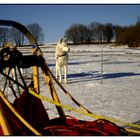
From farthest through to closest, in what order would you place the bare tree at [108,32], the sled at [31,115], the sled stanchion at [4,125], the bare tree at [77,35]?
the bare tree at [108,32], the bare tree at [77,35], the sled at [31,115], the sled stanchion at [4,125]

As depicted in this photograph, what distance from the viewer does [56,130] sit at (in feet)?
10.7

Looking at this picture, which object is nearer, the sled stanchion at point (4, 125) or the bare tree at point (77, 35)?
the sled stanchion at point (4, 125)

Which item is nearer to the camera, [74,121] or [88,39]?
[74,121]

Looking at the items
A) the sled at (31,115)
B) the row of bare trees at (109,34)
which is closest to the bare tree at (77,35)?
the row of bare trees at (109,34)

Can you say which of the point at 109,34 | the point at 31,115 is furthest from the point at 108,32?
the point at 31,115

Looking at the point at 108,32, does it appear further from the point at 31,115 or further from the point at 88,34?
the point at 31,115

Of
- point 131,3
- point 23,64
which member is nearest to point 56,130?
point 23,64

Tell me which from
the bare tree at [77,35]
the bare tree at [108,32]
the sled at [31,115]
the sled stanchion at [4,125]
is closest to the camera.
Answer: the sled stanchion at [4,125]

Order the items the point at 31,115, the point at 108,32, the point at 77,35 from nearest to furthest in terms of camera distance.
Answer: the point at 31,115 → the point at 77,35 → the point at 108,32

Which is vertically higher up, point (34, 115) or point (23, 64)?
point (23, 64)

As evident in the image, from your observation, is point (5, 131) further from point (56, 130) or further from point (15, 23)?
point (15, 23)

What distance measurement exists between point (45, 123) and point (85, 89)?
5560mm

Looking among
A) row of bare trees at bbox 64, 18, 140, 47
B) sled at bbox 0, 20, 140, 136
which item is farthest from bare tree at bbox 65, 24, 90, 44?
sled at bbox 0, 20, 140, 136

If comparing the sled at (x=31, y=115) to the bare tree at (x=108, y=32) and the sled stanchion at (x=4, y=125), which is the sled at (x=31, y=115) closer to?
the sled stanchion at (x=4, y=125)
